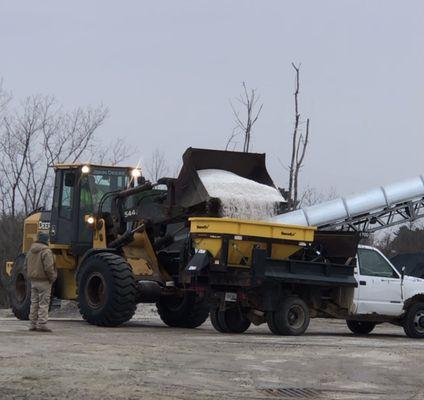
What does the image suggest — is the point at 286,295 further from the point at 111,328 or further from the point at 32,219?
the point at 32,219

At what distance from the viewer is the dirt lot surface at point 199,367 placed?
894cm

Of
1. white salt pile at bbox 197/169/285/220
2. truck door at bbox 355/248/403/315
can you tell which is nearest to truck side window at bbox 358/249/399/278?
truck door at bbox 355/248/403/315

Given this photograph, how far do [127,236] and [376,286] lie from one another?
5.24 meters

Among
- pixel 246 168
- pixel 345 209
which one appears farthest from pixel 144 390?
pixel 345 209

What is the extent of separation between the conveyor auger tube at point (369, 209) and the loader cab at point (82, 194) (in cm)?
1344

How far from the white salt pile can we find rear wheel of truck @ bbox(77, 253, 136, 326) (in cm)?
237

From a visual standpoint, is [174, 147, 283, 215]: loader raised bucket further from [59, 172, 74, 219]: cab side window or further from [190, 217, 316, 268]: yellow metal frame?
[59, 172, 74, 219]: cab side window

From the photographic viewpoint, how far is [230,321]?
56.6ft

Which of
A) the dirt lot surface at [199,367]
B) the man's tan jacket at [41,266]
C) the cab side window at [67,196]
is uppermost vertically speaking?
the cab side window at [67,196]

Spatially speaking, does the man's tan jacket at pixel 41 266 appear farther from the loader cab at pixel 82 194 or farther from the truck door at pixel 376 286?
the truck door at pixel 376 286

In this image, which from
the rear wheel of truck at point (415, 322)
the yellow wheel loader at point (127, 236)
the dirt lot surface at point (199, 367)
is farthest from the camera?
the rear wheel of truck at point (415, 322)

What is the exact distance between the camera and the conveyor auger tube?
3294cm

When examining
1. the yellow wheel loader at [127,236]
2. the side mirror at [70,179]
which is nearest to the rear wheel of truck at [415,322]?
the yellow wheel loader at [127,236]

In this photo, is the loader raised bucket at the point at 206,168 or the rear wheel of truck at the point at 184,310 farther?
the rear wheel of truck at the point at 184,310
